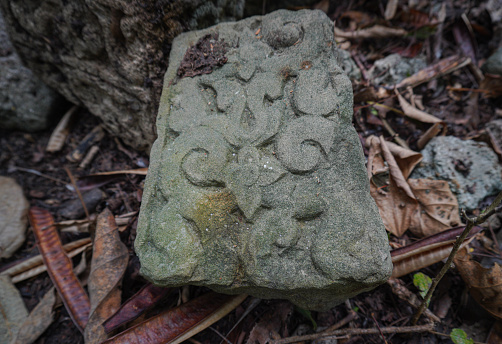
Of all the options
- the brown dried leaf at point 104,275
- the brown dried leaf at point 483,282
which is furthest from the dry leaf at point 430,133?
the brown dried leaf at point 104,275

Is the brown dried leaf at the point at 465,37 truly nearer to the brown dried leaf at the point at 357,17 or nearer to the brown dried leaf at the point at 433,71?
the brown dried leaf at the point at 433,71

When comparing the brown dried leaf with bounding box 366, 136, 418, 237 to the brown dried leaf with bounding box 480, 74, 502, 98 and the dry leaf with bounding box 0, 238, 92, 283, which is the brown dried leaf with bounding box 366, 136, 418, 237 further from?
the dry leaf with bounding box 0, 238, 92, 283

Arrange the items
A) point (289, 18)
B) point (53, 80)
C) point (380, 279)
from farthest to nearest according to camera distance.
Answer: point (53, 80), point (289, 18), point (380, 279)

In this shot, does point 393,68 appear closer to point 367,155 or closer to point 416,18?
point 416,18

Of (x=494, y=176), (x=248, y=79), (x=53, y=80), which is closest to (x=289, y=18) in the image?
(x=248, y=79)

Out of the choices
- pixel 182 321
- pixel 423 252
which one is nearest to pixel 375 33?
pixel 423 252

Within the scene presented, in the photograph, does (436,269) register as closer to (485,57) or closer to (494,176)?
(494,176)
